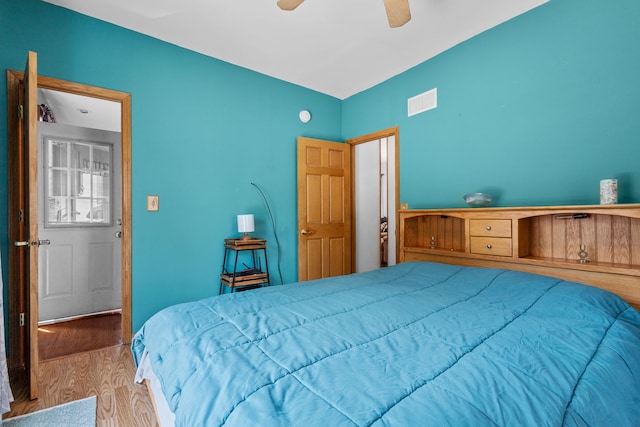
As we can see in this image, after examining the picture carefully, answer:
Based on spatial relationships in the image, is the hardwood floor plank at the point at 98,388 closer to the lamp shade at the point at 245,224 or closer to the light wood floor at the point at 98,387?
the light wood floor at the point at 98,387

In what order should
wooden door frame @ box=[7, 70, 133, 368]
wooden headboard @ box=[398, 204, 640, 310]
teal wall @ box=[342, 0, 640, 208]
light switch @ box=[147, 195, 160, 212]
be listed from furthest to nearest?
light switch @ box=[147, 195, 160, 212] → wooden door frame @ box=[7, 70, 133, 368] → teal wall @ box=[342, 0, 640, 208] → wooden headboard @ box=[398, 204, 640, 310]

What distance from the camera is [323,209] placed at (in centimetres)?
364

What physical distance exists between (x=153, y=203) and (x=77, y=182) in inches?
59.6

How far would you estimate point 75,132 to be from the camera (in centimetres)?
334

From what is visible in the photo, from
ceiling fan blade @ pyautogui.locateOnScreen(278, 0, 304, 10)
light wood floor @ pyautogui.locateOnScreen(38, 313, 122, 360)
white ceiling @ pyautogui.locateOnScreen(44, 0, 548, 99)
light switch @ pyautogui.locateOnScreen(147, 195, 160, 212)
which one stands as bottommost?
light wood floor @ pyautogui.locateOnScreen(38, 313, 122, 360)

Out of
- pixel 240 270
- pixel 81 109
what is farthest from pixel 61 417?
pixel 81 109

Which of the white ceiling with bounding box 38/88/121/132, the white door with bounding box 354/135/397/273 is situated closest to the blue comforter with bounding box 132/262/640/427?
the white door with bounding box 354/135/397/273

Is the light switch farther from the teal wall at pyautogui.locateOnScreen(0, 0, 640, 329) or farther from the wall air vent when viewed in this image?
the wall air vent

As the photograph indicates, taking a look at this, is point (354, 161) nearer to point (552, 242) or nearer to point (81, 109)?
point (552, 242)

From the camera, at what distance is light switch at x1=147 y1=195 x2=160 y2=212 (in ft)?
8.58

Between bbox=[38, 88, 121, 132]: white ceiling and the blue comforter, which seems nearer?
the blue comforter

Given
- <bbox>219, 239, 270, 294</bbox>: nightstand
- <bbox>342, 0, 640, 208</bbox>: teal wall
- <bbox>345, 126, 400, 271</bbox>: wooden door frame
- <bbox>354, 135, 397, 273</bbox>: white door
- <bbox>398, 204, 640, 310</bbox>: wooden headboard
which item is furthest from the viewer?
<bbox>354, 135, 397, 273</bbox>: white door

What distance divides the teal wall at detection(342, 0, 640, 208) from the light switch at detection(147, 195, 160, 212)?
2.45m

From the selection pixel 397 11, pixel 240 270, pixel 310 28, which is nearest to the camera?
pixel 397 11
